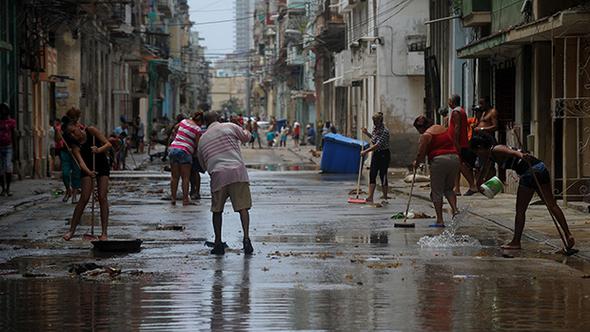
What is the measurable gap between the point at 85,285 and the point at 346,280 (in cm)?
234

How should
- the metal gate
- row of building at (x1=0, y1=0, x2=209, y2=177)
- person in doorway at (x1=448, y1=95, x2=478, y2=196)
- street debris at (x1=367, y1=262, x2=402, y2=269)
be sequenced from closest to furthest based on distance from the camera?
street debris at (x1=367, y1=262, x2=402, y2=269) → the metal gate → person in doorway at (x1=448, y1=95, x2=478, y2=196) → row of building at (x1=0, y1=0, x2=209, y2=177)

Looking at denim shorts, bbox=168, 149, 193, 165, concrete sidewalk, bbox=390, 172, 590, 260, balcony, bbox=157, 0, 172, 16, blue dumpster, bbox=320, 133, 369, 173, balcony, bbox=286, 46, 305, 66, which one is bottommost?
concrete sidewalk, bbox=390, 172, 590, 260

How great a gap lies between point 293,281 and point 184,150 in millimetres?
10941

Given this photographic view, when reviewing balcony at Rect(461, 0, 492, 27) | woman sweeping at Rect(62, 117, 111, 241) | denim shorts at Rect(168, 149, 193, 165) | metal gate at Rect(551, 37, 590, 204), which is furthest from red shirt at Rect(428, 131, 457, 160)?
balcony at Rect(461, 0, 492, 27)

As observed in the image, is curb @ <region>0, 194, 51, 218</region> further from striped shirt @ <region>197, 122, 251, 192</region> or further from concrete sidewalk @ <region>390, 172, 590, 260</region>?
concrete sidewalk @ <region>390, 172, 590, 260</region>

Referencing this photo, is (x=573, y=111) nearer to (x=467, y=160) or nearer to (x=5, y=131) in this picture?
(x=467, y=160)

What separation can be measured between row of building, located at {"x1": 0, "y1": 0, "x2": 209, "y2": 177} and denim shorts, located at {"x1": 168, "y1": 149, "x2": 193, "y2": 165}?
7.48 metres

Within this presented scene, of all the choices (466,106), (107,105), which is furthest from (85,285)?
(107,105)

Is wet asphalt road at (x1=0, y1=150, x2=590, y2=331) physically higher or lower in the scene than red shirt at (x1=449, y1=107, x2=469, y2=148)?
lower

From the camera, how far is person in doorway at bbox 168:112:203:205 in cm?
2169

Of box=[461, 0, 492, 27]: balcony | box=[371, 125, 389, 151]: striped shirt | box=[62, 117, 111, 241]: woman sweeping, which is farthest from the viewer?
box=[461, 0, 492, 27]: balcony

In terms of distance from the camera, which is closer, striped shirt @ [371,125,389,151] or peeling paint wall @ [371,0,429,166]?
striped shirt @ [371,125,389,151]

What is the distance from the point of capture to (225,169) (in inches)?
555

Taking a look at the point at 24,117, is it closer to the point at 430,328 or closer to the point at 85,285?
the point at 85,285
